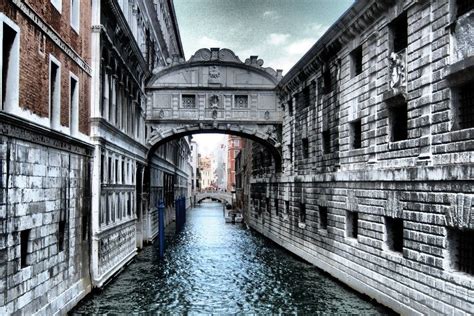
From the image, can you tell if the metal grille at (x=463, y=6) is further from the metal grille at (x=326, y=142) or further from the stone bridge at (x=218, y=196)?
the stone bridge at (x=218, y=196)

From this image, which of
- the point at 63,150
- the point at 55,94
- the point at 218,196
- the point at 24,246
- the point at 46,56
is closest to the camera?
the point at 24,246

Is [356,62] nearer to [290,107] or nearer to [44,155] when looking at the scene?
[290,107]

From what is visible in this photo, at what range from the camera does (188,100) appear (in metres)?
25.7

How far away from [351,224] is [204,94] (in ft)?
38.8

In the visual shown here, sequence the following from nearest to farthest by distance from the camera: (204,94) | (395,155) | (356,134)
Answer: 1. (395,155)
2. (356,134)
3. (204,94)

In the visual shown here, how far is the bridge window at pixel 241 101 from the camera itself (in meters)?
25.8

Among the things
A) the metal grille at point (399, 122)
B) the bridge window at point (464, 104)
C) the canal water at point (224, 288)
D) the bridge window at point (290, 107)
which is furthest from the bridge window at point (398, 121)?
the bridge window at point (290, 107)

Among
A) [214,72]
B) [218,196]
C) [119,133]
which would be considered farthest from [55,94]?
[218,196]

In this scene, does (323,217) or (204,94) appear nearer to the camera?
(323,217)

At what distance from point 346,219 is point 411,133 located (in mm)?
→ 4987

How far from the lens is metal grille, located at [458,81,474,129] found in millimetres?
9883

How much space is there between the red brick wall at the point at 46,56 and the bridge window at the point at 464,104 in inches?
320

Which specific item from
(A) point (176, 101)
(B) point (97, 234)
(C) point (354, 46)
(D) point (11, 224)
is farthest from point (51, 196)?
(A) point (176, 101)

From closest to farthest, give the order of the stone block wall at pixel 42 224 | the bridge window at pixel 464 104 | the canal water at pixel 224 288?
the stone block wall at pixel 42 224
the bridge window at pixel 464 104
the canal water at pixel 224 288
